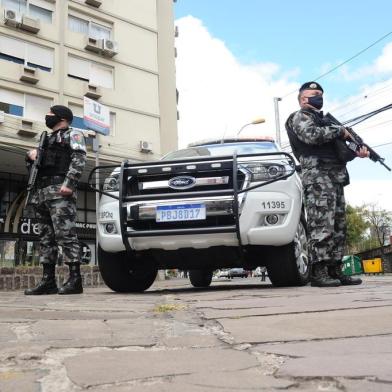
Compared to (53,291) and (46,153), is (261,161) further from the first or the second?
(53,291)

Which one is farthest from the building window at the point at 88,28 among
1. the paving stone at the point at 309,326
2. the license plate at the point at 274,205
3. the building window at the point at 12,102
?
the paving stone at the point at 309,326

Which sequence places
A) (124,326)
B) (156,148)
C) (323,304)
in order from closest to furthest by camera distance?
1. (124,326)
2. (323,304)
3. (156,148)

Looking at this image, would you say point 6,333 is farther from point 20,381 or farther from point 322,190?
point 322,190

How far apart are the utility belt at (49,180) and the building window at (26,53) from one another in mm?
17757

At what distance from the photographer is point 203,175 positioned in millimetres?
4895

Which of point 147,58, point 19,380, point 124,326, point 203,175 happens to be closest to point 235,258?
point 203,175

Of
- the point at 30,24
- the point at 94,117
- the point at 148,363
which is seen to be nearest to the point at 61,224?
the point at 148,363

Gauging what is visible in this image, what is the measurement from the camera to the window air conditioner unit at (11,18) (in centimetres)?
2098

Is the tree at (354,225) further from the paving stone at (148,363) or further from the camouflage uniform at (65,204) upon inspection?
the paving stone at (148,363)

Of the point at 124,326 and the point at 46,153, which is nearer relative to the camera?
the point at 124,326

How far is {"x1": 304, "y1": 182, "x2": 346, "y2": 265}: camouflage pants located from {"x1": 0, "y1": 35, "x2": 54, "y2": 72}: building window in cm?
1907

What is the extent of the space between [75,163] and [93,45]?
20.0m

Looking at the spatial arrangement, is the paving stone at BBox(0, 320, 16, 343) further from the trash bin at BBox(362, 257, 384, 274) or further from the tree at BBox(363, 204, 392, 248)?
the tree at BBox(363, 204, 392, 248)

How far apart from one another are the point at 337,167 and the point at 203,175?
1.34 m
